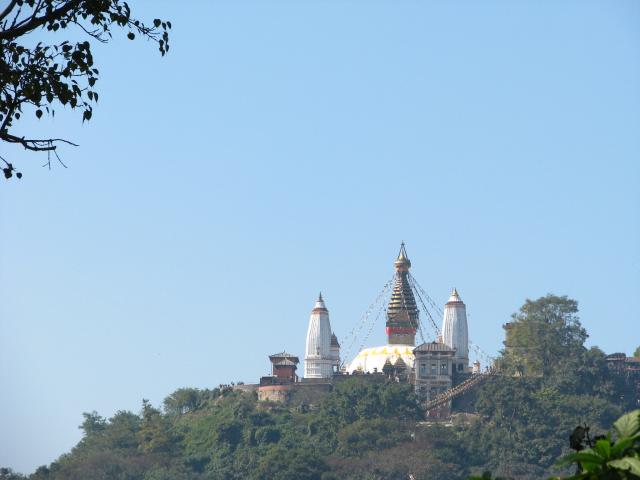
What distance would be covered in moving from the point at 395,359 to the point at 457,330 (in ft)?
14.2

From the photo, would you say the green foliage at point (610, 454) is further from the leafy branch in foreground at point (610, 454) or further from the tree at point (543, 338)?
the tree at point (543, 338)

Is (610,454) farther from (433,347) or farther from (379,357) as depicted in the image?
(379,357)

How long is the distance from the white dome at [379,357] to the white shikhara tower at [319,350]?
1.64 meters

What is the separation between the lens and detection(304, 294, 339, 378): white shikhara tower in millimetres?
104938

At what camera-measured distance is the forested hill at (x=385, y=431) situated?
93.2m

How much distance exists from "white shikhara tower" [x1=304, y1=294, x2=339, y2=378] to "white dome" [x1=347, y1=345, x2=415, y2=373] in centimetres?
164

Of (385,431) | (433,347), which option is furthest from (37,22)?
(433,347)

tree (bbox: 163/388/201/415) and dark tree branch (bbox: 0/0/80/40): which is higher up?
tree (bbox: 163/388/201/415)

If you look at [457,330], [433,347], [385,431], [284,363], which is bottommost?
[385,431]

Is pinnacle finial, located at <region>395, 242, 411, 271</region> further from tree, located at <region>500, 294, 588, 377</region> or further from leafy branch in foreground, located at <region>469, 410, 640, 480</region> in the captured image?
leafy branch in foreground, located at <region>469, 410, 640, 480</region>

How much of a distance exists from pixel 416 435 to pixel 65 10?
7673 centimetres

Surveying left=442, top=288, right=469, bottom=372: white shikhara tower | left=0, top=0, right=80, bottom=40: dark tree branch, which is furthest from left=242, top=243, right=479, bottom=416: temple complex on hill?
left=0, top=0, right=80, bottom=40: dark tree branch

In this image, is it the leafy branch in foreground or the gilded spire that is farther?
the gilded spire

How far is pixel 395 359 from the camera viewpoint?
104 meters
